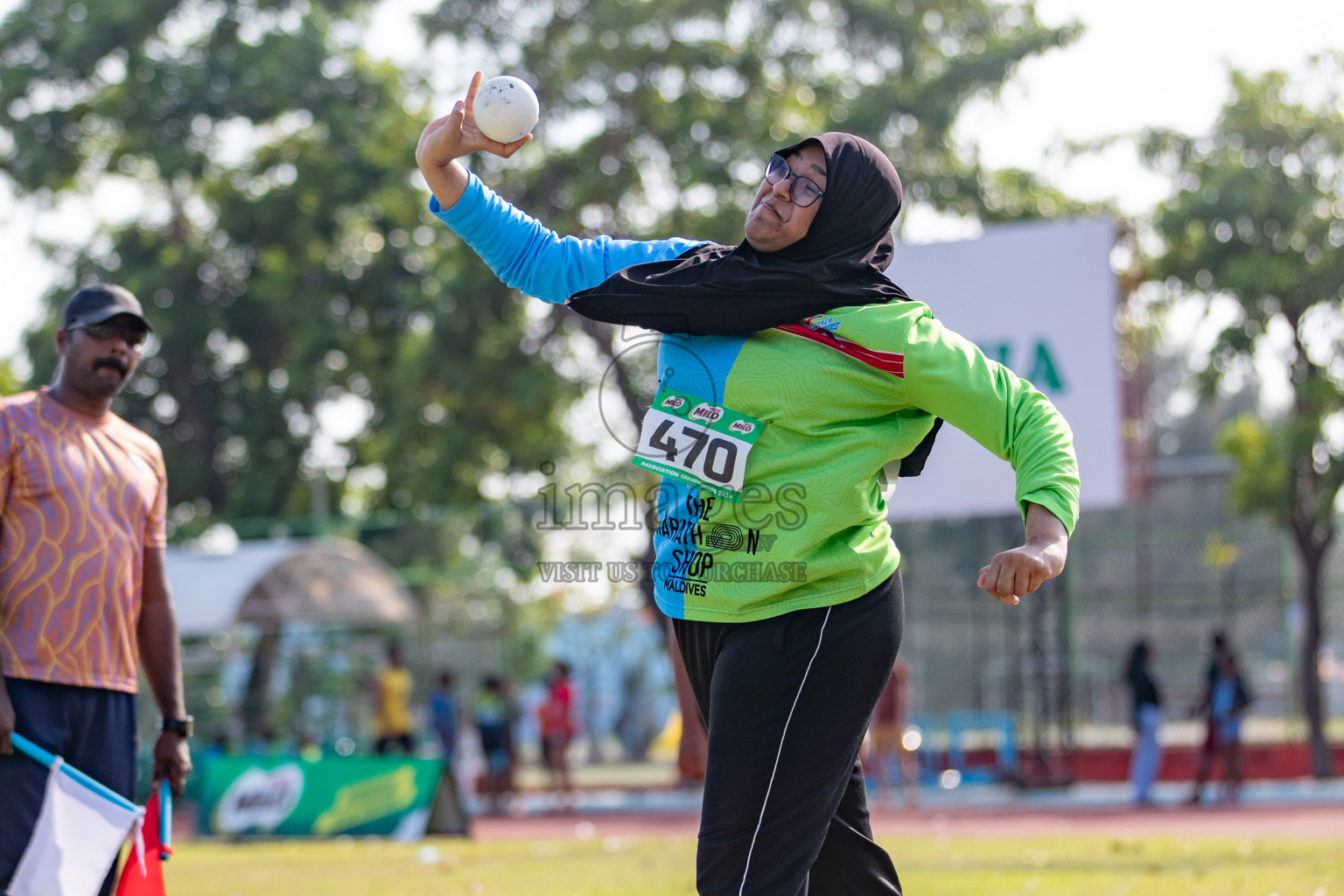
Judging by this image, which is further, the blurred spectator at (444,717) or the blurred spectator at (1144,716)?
the blurred spectator at (444,717)

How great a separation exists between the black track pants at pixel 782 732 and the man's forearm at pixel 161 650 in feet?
6.71

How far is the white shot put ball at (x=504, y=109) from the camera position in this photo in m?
3.15

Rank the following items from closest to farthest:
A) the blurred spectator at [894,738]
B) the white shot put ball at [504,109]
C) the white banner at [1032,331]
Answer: the white shot put ball at [504,109] → the white banner at [1032,331] → the blurred spectator at [894,738]

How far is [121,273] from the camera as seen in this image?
26.6 m

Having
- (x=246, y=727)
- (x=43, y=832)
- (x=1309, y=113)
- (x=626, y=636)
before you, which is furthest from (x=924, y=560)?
(x=43, y=832)

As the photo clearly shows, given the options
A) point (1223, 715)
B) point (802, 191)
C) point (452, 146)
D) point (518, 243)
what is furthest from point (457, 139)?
point (1223, 715)

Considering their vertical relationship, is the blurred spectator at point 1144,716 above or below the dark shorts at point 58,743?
below

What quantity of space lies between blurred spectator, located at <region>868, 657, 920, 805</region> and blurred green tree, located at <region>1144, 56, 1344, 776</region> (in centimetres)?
496

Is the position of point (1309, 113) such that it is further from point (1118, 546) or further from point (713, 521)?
point (713, 521)

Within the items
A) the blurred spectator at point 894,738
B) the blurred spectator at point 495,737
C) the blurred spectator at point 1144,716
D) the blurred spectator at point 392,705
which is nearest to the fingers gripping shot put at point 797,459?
the blurred spectator at point 1144,716

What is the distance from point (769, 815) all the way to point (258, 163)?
24.3 meters

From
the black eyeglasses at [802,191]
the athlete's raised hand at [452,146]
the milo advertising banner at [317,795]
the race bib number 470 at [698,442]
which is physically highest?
the athlete's raised hand at [452,146]

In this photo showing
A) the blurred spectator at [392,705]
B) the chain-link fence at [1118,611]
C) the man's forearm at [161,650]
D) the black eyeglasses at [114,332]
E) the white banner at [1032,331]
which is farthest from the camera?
the chain-link fence at [1118,611]

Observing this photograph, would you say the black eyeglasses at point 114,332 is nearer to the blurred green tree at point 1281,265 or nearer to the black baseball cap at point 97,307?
the black baseball cap at point 97,307
